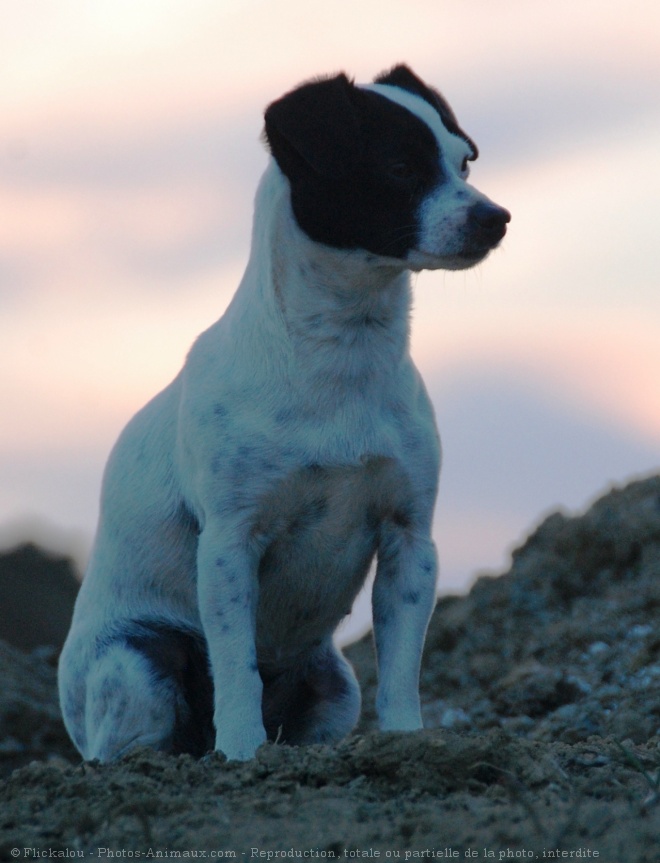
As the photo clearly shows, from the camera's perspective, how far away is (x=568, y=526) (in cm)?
935

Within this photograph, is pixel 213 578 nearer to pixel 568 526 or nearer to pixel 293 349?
pixel 293 349

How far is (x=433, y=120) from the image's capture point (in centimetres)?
436

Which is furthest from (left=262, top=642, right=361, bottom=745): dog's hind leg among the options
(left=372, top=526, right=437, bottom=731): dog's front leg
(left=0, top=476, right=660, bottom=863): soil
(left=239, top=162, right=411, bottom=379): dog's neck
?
(left=239, top=162, right=411, bottom=379): dog's neck

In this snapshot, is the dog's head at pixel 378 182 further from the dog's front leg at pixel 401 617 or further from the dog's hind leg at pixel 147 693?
the dog's hind leg at pixel 147 693

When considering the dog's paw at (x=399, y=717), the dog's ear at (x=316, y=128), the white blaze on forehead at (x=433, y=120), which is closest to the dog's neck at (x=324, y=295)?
the dog's ear at (x=316, y=128)

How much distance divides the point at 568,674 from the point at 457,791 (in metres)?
3.66

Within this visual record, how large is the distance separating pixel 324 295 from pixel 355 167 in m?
0.44

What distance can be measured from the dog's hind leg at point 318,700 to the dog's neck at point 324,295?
126 centimetres

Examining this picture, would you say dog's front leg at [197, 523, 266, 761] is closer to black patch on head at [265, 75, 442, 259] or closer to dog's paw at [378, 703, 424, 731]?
dog's paw at [378, 703, 424, 731]

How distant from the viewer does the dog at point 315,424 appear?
166 inches

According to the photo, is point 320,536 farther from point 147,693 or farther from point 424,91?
point 424,91

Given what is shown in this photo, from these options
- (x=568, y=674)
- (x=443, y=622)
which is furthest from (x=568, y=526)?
(x=568, y=674)

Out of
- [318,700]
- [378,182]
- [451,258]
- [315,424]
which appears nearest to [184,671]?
[318,700]

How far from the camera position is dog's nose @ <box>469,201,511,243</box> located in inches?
165
